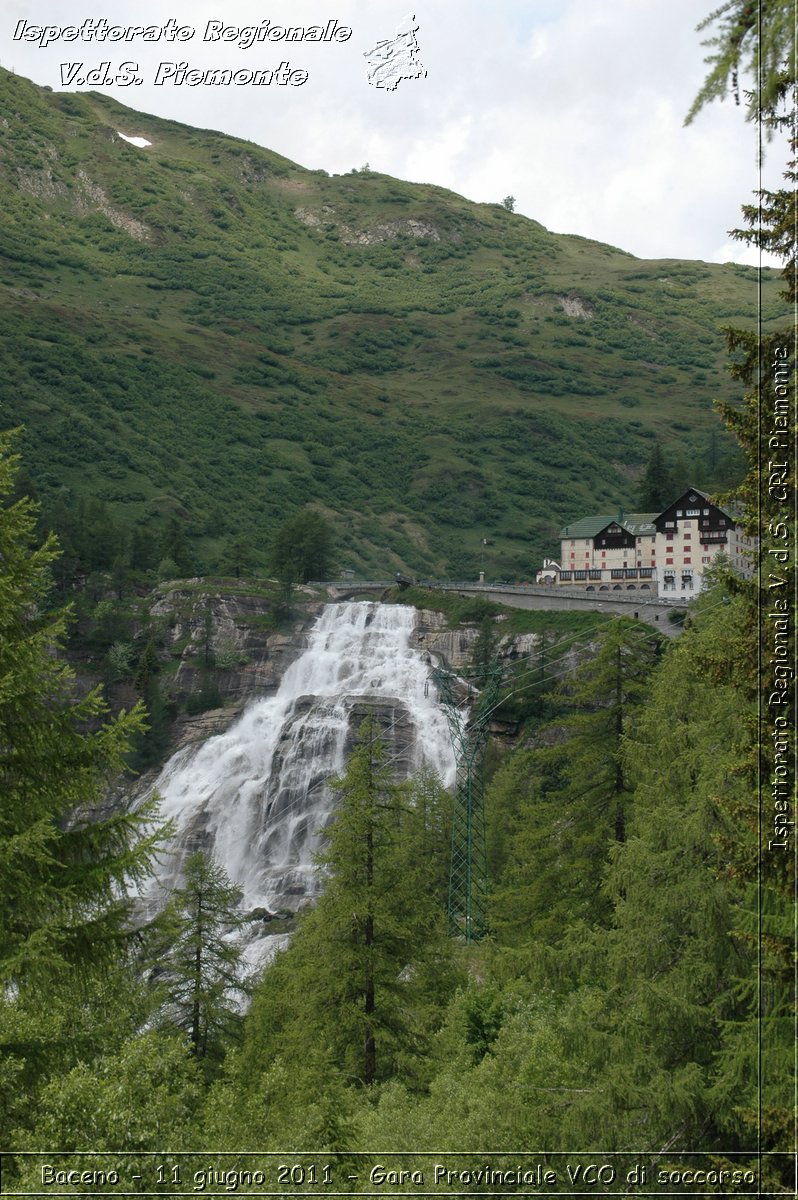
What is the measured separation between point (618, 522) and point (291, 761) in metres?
55.1

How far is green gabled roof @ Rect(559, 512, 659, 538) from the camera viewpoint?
126875 millimetres

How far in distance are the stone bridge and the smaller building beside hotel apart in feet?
19.0

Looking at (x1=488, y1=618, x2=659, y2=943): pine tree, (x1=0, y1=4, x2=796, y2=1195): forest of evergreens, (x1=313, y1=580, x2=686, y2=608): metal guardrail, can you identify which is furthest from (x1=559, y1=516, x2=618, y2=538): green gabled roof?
(x1=0, y1=4, x2=796, y2=1195): forest of evergreens

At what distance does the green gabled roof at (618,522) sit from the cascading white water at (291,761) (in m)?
32.0

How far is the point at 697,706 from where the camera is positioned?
31406mm

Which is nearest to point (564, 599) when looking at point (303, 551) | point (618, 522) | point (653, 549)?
point (653, 549)

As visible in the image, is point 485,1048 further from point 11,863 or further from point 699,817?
point 11,863

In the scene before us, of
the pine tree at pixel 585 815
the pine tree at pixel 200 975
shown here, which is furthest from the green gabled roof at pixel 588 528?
the pine tree at pixel 200 975

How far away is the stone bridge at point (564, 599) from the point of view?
99.2 metres

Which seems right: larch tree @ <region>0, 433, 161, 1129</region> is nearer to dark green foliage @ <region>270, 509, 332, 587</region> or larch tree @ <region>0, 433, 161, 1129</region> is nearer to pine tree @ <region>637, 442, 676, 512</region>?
dark green foliage @ <region>270, 509, 332, 587</region>

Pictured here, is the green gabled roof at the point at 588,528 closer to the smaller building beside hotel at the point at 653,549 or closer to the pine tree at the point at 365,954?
the smaller building beside hotel at the point at 653,549

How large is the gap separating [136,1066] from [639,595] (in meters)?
98.3

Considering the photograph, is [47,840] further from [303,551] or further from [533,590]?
[303,551]

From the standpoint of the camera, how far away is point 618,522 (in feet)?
427
